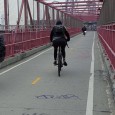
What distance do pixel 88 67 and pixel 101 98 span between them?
21.5ft

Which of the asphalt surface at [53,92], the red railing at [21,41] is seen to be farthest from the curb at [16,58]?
the asphalt surface at [53,92]

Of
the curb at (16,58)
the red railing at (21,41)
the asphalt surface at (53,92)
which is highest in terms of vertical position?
the red railing at (21,41)

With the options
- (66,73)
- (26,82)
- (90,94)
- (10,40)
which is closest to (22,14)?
(10,40)

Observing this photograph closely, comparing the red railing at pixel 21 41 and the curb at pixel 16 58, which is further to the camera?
the red railing at pixel 21 41

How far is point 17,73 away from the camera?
13.3 meters

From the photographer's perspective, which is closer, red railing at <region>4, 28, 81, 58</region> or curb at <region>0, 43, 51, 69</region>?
curb at <region>0, 43, 51, 69</region>

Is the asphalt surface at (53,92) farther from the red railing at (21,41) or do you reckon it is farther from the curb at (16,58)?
the red railing at (21,41)

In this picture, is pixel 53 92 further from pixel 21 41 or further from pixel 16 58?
pixel 21 41

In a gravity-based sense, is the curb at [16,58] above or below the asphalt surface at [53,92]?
above

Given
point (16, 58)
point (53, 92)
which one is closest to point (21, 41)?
point (16, 58)

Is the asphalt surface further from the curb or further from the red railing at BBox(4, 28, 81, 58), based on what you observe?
the red railing at BBox(4, 28, 81, 58)

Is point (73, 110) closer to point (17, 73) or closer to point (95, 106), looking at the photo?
point (95, 106)

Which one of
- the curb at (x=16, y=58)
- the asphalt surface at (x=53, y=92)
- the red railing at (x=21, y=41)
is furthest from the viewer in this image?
the red railing at (x=21, y=41)

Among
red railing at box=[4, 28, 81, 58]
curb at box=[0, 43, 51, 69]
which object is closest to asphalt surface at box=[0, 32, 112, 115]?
curb at box=[0, 43, 51, 69]
